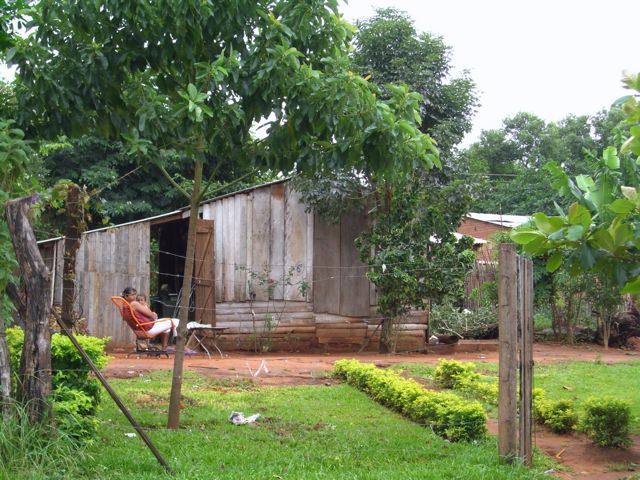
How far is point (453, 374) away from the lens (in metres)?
11.2

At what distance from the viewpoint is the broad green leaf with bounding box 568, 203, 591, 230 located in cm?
524

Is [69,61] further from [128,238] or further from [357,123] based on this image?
[128,238]

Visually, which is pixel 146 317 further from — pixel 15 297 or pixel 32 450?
pixel 32 450

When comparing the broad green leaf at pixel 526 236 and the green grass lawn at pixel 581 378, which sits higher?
the broad green leaf at pixel 526 236

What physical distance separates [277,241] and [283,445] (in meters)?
10.0

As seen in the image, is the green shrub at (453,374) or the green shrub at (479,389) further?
the green shrub at (453,374)

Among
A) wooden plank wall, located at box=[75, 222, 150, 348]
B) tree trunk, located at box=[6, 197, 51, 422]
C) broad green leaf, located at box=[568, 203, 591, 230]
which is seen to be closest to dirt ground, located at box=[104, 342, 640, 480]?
wooden plank wall, located at box=[75, 222, 150, 348]

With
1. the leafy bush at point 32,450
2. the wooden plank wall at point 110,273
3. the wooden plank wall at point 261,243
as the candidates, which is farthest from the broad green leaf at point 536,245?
the wooden plank wall at point 261,243

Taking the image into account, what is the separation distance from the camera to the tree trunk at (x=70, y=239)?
36.8 feet

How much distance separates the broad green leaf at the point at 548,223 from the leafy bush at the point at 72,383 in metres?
3.65

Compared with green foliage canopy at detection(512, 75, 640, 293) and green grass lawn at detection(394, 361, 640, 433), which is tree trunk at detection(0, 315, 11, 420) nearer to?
green foliage canopy at detection(512, 75, 640, 293)

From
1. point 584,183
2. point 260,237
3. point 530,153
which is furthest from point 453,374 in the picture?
point 530,153

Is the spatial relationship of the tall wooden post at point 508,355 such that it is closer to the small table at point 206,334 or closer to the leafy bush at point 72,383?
the leafy bush at point 72,383

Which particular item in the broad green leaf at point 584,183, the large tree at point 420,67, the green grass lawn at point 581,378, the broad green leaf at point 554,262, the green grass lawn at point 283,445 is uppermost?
the large tree at point 420,67
